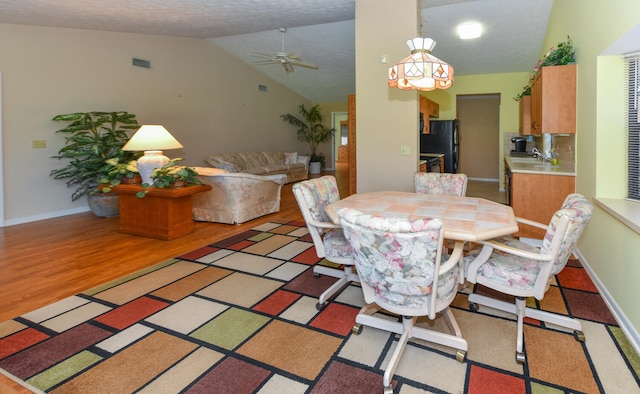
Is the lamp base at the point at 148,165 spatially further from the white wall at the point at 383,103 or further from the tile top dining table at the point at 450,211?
the tile top dining table at the point at 450,211

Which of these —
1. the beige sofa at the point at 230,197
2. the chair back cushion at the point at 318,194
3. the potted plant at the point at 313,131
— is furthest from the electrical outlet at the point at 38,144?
the potted plant at the point at 313,131

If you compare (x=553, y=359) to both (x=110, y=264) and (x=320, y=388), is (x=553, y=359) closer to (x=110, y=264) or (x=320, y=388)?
(x=320, y=388)

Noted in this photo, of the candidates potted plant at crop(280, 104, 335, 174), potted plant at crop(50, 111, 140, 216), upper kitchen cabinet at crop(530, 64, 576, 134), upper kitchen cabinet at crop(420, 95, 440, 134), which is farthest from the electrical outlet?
potted plant at crop(280, 104, 335, 174)

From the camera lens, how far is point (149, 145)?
444 cm

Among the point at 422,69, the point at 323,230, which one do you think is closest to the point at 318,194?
the point at 323,230

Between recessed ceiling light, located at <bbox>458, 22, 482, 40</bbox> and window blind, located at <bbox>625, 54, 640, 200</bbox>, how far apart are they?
9.87 ft

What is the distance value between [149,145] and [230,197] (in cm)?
122

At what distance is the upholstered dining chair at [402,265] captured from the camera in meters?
1.55

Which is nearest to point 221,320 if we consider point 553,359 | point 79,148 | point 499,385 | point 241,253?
point 241,253

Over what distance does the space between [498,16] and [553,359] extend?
4820mm

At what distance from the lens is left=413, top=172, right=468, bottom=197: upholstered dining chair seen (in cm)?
335

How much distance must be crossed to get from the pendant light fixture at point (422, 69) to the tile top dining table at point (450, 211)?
34.3 inches

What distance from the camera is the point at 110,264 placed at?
11.7 feet

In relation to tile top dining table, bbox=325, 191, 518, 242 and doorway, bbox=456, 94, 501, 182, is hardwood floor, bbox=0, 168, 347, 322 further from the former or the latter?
doorway, bbox=456, 94, 501, 182
